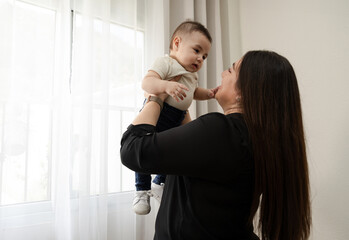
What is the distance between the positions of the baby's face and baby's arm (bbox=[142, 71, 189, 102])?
0.20m

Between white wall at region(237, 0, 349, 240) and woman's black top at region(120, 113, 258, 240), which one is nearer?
woman's black top at region(120, 113, 258, 240)

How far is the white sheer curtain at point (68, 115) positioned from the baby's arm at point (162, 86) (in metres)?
0.55

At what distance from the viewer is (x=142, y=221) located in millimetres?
1633

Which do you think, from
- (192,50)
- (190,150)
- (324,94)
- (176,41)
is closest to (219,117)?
(190,150)

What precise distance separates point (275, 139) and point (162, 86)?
1.53 feet

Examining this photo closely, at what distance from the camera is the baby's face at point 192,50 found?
1217 millimetres

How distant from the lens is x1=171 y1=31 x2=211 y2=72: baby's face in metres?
1.22

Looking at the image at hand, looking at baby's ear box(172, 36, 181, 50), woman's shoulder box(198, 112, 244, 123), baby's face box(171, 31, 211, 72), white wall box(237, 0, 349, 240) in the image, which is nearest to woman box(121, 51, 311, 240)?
woman's shoulder box(198, 112, 244, 123)

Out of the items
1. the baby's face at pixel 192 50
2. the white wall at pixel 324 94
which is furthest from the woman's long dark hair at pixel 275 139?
the white wall at pixel 324 94

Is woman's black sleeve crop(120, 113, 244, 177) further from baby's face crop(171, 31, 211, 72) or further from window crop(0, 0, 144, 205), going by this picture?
window crop(0, 0, 144, 205)

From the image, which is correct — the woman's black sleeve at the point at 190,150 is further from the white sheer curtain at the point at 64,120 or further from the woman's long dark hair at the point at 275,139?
the white sheer curtain at the point at 64,120

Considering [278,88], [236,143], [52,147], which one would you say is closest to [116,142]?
[52,147]

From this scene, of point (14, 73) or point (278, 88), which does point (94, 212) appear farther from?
point (278, 88)

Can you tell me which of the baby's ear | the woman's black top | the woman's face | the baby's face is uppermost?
the baby's ear
